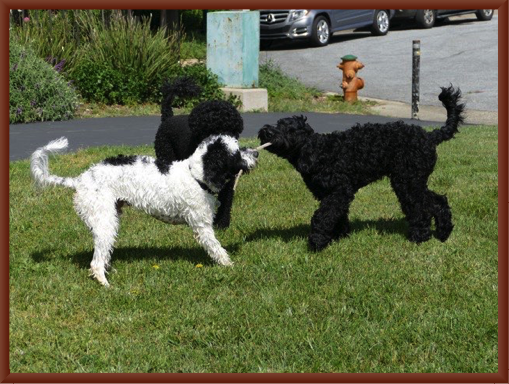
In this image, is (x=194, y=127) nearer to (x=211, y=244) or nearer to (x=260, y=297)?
(x=211, y=244)

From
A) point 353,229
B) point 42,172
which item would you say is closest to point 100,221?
point 42,172

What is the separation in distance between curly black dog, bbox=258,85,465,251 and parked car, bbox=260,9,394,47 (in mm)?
17089

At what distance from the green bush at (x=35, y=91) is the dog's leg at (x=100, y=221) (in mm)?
8391

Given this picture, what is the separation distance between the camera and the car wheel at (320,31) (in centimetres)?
2511

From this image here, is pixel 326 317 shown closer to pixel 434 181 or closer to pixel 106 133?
pixel 434 181

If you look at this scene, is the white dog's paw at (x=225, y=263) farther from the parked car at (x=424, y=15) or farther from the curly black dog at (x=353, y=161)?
the parked car at (x=424, y=15)

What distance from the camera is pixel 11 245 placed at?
719 centimetres

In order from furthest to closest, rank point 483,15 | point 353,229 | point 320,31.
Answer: point 483,15
point 320,31
point 353,229

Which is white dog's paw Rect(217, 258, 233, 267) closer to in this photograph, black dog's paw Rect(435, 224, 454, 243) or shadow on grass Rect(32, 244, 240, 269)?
shadow on grass Rect(32, 244, 240, 269)

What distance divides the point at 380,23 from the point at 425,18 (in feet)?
7.68

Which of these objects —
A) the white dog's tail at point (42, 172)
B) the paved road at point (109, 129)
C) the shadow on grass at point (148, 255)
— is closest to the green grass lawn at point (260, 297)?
the shadow on grass at point (148, 255)

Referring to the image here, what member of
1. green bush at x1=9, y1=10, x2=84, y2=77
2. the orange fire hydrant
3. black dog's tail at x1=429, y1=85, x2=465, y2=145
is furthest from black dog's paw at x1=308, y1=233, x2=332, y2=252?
the orange fire hydrant

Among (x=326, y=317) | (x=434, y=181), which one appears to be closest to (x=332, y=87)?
(x=434, y=181)

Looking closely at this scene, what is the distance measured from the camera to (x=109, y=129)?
44.7 ft
